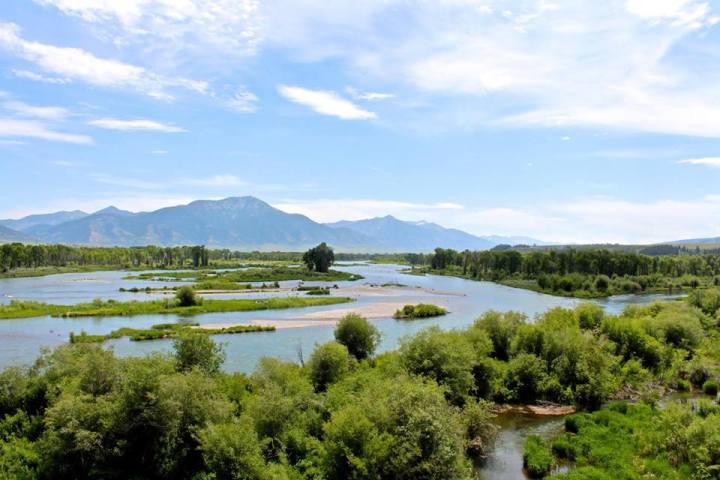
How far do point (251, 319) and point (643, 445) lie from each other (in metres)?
61.5

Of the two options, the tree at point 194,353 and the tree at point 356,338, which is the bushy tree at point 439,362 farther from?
the tree at point 194,353

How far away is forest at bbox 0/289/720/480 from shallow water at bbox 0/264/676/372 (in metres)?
15.6

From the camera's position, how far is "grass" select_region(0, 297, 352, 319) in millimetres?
83812

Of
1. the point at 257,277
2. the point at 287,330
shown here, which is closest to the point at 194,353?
the point at 287,330

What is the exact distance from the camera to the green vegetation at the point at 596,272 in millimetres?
137875

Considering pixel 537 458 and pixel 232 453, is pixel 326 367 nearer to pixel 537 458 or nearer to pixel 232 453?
pixel 232 453

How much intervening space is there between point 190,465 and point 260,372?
863cm

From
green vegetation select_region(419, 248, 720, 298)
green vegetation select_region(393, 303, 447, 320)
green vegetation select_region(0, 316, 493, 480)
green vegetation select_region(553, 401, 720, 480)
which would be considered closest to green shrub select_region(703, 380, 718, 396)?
green vegetation select_region(553, 401, 720, 480)

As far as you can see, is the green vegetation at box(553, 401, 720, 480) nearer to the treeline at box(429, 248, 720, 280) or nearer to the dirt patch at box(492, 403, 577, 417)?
the dirt patch at box(492, 403, 577, 417)

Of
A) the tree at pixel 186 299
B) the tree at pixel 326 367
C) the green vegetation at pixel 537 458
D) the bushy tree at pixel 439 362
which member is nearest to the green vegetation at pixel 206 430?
the green vegetation at pixel 537 458

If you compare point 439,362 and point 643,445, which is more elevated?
point 439,362

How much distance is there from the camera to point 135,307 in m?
89.3

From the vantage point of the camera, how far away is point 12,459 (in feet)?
88.1

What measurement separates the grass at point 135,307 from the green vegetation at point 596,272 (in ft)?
247
